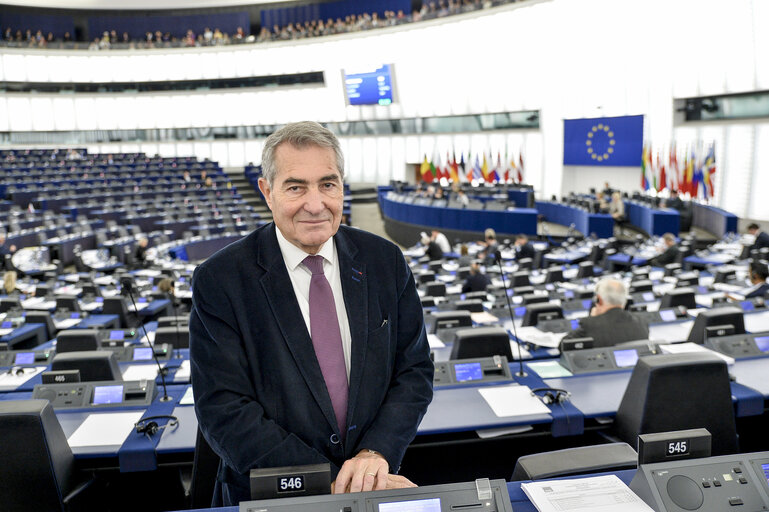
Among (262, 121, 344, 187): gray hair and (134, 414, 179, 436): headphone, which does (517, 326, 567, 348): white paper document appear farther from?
(262, 121, 344, 187): gray hair

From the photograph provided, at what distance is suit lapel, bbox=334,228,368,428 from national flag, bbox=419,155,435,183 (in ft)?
71.2

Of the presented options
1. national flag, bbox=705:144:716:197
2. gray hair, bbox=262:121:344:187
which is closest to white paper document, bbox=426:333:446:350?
gray hair, bbox=262:121:344:187

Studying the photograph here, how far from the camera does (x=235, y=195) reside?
1894 cm

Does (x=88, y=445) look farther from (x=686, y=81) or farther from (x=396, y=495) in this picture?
(x=686, y=81)

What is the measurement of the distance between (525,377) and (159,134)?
1059 inches

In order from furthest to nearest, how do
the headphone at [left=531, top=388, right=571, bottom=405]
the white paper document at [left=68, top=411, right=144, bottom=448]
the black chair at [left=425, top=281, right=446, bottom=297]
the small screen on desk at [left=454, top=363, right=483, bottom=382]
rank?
the black chair at [left=425, top=281, right=446, bottom=297]
the small screen on desk at [left=454, top=363, right=483, bottom=382]
the headphone at [left=531, top=388, right=571, bottom=405]
the white paper document at [left=68, top=411, right=144, bottom=448]

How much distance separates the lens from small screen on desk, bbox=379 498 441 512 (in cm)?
130

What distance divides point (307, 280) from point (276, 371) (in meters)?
0.25

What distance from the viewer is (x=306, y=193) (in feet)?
4.69

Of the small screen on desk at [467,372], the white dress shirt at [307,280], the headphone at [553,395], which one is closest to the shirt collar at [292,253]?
the white dress shirt at [307,280]

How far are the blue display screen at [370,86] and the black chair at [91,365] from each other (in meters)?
20.7

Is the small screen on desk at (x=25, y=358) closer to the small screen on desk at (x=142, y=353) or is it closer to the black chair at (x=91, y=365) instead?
the small screen on desk at (x=142, y=353)

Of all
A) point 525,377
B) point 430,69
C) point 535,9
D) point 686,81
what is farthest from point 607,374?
point 430,69

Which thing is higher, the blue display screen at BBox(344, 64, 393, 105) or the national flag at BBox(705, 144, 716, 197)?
the blue display screen at BBox(344, 64, 393, 105)
